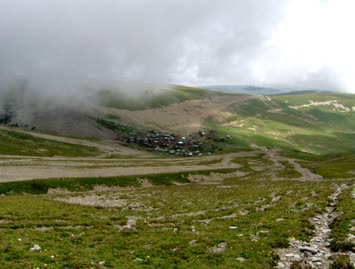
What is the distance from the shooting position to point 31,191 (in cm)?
6469

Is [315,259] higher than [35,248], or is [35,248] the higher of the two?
[315,259]

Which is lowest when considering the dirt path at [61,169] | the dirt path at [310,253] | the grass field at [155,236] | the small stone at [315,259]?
the dirt path at [61,169]

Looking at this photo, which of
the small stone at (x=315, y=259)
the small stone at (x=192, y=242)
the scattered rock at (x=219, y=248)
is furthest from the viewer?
the small stone at (x=192, y=242)

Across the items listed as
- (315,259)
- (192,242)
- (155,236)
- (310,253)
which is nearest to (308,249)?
(310,253)

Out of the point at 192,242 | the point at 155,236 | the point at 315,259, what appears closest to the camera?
the point at 315,259

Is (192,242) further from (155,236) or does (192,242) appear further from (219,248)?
(155,236)

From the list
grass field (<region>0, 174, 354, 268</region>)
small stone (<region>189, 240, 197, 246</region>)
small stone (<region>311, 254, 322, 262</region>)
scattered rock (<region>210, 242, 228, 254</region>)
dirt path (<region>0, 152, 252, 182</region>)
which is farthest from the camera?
dirt path (<region>0, 152, 252, 182</region>)

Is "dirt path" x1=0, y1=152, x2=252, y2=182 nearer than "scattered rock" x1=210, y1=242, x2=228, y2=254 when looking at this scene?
No

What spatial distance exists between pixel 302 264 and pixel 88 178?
226 ft

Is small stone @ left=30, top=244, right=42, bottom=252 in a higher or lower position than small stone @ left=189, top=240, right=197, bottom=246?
higher

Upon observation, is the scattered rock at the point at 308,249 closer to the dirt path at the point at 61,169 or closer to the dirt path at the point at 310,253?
the dirt path at the point at 310,253

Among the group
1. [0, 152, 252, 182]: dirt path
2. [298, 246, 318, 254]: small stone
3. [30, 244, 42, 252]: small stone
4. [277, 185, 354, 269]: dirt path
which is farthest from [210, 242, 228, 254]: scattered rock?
[0, 152, 252, 182]: dirt path

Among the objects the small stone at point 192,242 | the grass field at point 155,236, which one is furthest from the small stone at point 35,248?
the small stone at point 192,242

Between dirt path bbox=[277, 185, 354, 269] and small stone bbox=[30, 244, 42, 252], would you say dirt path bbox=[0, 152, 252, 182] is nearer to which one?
small stone bbox=[30, 244, 42, 252]
